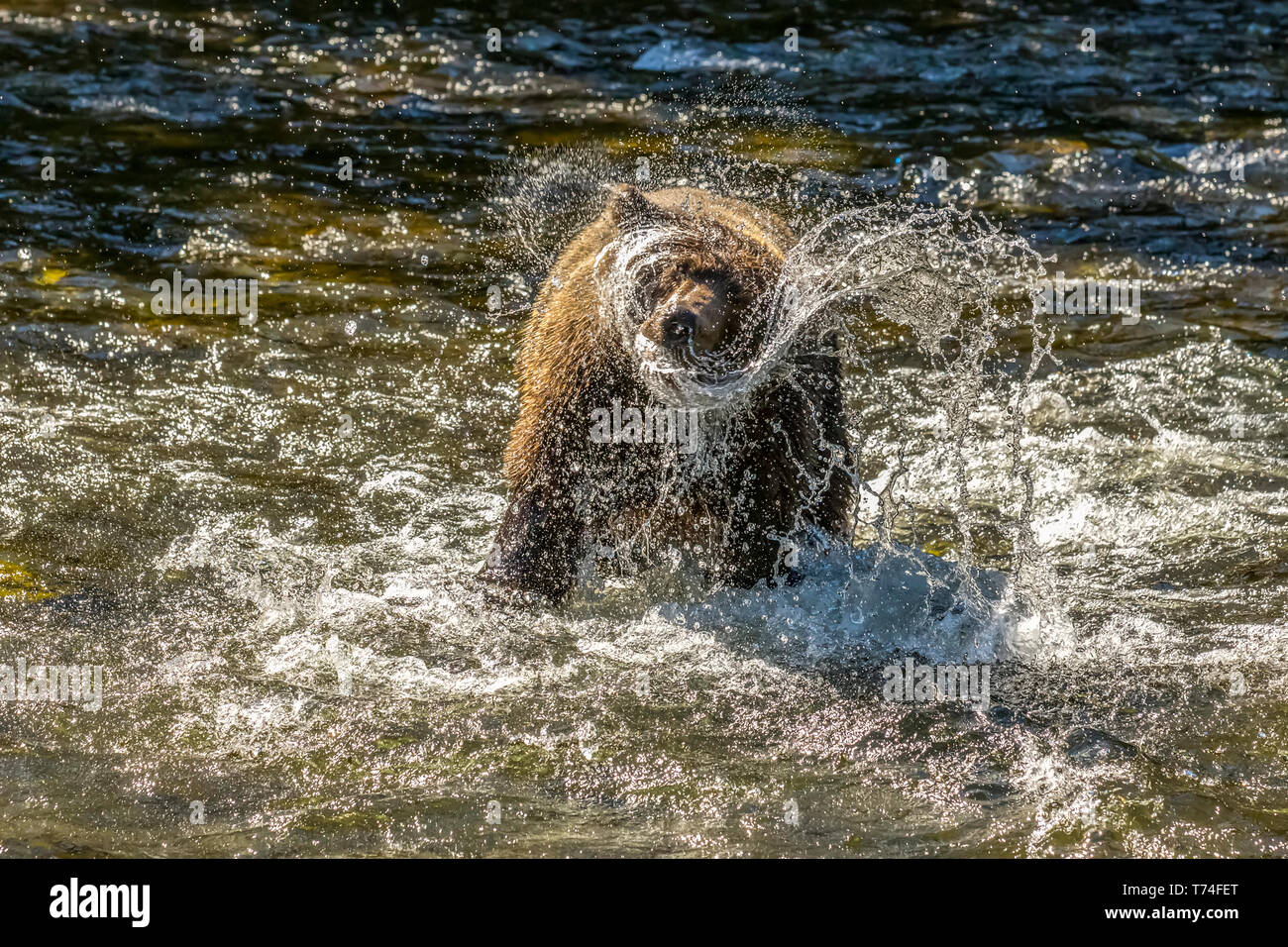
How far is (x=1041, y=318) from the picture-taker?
9.79 metres

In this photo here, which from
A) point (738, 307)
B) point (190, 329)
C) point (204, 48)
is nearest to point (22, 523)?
point (190, 329)

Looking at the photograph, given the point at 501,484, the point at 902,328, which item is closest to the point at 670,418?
the point at 501,484

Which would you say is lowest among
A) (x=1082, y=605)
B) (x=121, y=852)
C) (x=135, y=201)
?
(x=121, y=852)

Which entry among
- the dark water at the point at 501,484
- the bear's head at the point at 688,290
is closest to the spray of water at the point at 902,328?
the bear's head at the point at 688,290

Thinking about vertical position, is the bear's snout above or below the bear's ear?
below

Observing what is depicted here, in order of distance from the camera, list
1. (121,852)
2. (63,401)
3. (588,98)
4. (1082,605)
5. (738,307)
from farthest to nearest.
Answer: (588,98) < (63,401) < (1082,605) < (738,307) < (121,852)

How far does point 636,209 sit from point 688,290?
0.55 metres

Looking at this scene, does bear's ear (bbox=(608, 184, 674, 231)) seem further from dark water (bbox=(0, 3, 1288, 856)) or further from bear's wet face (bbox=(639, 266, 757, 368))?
dark water (bbox=(0, 3, 1288, 856))

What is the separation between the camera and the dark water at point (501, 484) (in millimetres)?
5004

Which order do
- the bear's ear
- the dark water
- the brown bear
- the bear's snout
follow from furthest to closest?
1. the bear's ear
2. the brown bear
3. the bear's snout
4. the dark water

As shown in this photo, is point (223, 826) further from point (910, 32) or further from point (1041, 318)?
point (910, 32)

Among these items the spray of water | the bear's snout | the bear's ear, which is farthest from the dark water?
the bear's ear

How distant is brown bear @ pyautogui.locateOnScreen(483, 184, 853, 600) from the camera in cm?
591

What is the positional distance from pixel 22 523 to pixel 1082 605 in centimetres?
504
